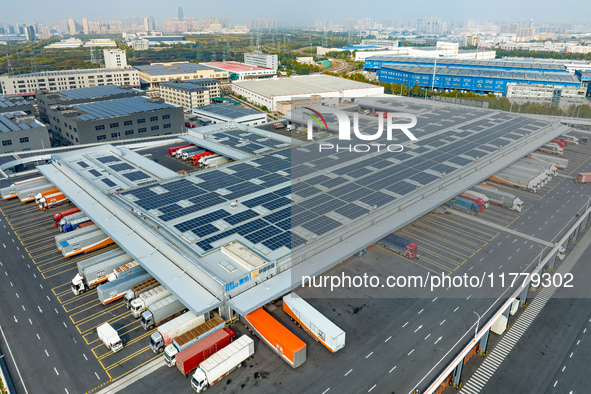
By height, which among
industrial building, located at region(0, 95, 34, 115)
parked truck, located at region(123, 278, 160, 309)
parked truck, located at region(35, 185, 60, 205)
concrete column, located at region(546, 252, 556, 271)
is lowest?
concrete column, located at region(546, 252, 556, 271)

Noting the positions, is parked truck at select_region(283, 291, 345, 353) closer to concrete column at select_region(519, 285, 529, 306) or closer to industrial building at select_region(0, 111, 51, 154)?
concrete column at select_region(519, 285, 529, 306)

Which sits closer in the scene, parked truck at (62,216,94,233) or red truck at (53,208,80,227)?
parked truck at (62,216,94,233)

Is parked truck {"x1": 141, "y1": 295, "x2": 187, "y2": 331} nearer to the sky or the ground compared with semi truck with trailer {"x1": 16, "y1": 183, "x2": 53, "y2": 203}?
nearer to the ground

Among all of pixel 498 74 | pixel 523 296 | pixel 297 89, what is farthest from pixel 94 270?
pixel 498 74

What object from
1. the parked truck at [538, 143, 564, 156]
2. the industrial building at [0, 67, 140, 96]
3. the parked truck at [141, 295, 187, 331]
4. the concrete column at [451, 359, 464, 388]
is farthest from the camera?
the industrial building at [0, 67, 140, 96]

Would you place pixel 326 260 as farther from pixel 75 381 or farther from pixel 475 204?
pixel 475 204

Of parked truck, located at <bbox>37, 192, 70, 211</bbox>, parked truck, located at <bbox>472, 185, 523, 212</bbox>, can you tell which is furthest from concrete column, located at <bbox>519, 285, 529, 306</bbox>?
parked truck, located at <bbox>37, 192, 70, 211</bbox>

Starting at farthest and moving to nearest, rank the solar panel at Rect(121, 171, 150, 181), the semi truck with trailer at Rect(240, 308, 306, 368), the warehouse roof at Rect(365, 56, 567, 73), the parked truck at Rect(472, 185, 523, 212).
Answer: the warehouse roof at Rect(365, 56, 567, 73) < the parked truck at Rect(472, 185, 523, 212) < the solar panel at Rect(121, 171, 150, 181) < the semi truck with trailer at Rect(240, 308, 306, 368)

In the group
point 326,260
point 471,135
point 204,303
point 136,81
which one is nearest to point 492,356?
point 326,260
